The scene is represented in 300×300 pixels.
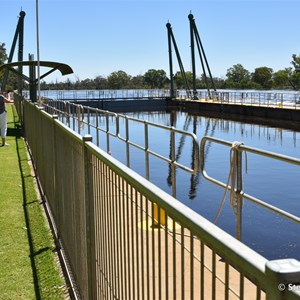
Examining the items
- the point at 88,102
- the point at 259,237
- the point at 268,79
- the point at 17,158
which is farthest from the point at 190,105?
the point at 268,79

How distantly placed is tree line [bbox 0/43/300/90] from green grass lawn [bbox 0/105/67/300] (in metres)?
76.2

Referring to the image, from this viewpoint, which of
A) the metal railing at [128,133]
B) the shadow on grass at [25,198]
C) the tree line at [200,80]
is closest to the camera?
the shadow on grass at [25,198]

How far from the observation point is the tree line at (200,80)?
96188mm

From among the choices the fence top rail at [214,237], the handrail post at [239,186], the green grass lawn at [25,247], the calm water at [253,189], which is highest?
the fence top rail at [214,237]

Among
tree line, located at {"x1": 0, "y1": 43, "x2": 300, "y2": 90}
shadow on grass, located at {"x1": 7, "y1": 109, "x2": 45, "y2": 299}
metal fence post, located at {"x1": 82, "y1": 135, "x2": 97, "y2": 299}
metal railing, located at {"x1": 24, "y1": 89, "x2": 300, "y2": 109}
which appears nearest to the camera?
metal fence post, located at {"x1": 82, "y1": 135, "x2": 97, "y2": 299}

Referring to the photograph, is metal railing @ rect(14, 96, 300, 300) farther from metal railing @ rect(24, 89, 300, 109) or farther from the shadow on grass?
metal railing @ rect(24, 89, 300, 109)

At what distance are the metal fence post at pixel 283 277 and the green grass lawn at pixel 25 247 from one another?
3.67 m

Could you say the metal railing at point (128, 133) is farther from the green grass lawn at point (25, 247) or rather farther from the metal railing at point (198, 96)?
the metal railing at point (198, 96)

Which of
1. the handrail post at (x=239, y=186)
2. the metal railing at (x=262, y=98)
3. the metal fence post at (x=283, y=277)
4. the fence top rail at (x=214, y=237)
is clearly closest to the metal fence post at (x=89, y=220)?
the fence top rail at (x=214, y=237)

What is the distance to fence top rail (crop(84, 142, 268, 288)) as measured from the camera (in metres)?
1.23

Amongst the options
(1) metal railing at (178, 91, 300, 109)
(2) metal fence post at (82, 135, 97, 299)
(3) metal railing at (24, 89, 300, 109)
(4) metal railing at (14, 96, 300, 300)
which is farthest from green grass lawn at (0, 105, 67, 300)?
(3) metal railing at (24, 89, 300, 109)

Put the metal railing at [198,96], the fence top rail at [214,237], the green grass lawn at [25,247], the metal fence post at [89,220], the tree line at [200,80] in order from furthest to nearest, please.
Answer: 1. the tree line at [200,80]
2. the metal railing at [198,96]
3. the green grass lawn at [25,247]
4. the metal fence post at [89,220]
5. the fence top rail at [214,237]

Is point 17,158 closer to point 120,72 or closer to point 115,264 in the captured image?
point 115,264

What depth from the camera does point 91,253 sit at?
3520 mm
